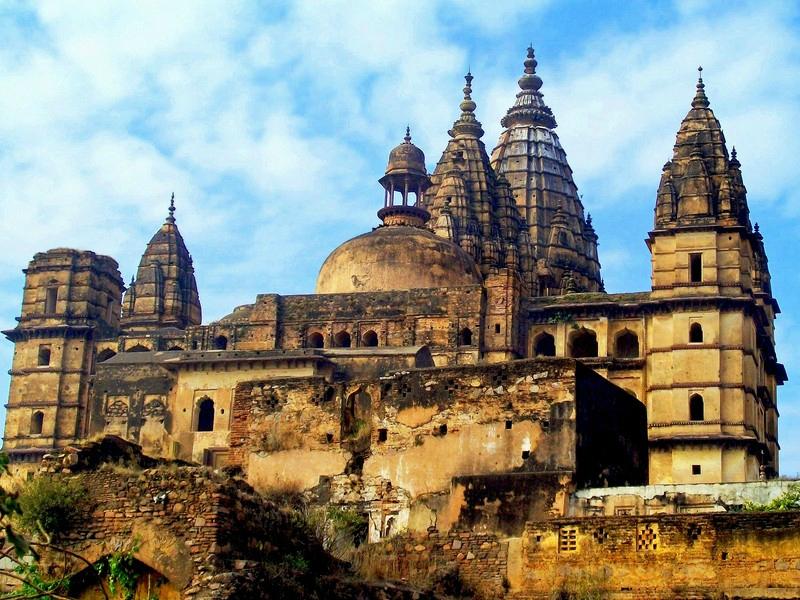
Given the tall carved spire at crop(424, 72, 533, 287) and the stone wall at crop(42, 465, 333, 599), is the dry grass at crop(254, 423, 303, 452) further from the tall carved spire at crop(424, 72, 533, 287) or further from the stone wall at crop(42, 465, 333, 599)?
the tall carved spire at crop(424, 72, 533, 287)

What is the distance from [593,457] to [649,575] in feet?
18.0

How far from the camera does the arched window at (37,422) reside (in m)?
45.5

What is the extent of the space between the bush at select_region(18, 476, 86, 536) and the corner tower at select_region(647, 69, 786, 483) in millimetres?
24379

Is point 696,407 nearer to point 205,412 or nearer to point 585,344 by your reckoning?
point 585,344

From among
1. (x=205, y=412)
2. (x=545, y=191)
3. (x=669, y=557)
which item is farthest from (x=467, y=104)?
(x=669, y=557)

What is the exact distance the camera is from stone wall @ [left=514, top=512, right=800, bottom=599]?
17.2m

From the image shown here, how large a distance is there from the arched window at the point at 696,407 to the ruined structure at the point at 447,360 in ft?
0.19

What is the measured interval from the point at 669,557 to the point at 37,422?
3120 cm

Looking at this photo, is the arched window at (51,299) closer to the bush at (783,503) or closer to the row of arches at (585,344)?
the row of arches at (585,344)

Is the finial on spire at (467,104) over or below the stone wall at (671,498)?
over

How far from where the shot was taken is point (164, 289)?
49656mm

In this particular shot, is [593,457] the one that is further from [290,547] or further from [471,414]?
[290,547]

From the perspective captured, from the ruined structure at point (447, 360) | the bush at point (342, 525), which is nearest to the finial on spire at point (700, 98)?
the ruined structure at point (447, 360)

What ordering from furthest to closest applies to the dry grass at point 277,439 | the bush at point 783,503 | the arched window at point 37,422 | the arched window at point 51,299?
the arched window at point 51,299 → the arched window at point 37,422 → the dry grass at point 277,439 → the bush at point 783,503
